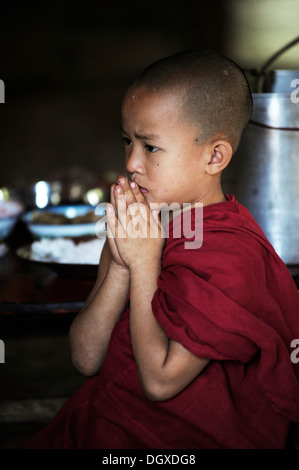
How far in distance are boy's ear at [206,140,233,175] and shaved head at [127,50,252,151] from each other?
0.01 metres

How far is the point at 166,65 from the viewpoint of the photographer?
81cm

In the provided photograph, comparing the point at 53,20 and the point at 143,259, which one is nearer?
the point at 143,259

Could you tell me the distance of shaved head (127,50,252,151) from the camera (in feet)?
2.60

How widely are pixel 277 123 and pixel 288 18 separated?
2167mm

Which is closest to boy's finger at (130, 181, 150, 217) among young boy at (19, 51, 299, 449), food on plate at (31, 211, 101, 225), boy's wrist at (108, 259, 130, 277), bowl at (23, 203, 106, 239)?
young boy at (19, 51, 299, 449)

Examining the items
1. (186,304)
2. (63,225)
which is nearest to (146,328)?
(186,304)

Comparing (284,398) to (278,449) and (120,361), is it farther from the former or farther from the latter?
(120,361)

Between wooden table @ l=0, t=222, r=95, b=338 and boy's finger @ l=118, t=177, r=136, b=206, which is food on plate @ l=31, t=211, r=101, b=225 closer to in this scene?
wooden table @ l=0, t=222, r=95, b=338

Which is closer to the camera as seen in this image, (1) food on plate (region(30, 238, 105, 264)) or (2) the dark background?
(1) food on plate (region(30, 238, 105, 264))

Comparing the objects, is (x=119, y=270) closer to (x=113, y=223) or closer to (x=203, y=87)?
(x=113, y=223)

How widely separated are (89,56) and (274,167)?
7.08ft

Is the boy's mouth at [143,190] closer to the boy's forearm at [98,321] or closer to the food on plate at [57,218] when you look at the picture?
the boy's forearm at [98,321]

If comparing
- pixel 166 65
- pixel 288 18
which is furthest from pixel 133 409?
pixel 288 18

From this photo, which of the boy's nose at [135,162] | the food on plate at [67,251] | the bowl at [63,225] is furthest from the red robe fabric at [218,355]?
the bowl at [63,225]
